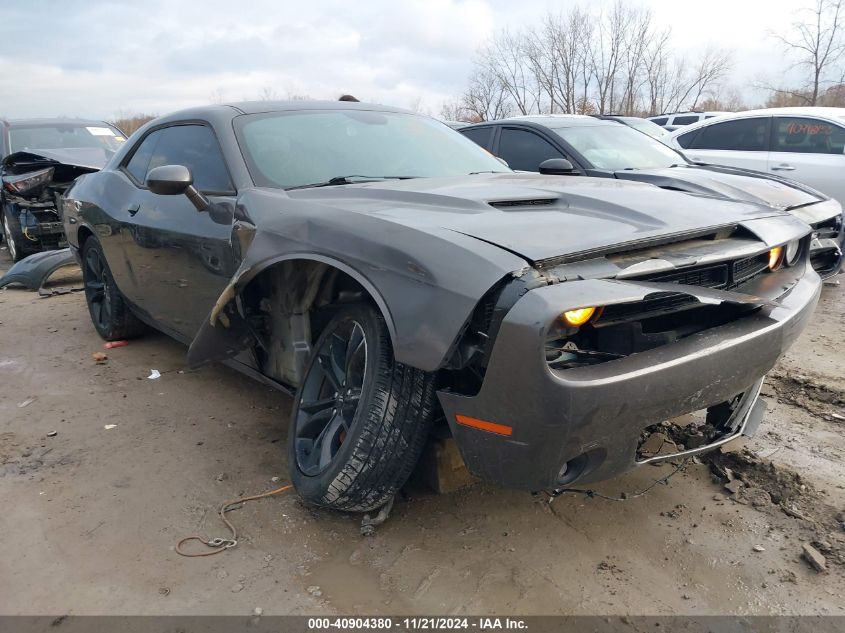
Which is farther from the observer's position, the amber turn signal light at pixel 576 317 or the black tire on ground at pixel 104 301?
the black tire on ground at pixel 104 301

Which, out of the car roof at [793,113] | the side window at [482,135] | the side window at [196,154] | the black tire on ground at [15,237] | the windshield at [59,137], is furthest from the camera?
the windshield at [59,137]

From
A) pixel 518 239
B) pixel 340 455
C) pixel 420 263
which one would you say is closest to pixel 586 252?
pixel 518 239

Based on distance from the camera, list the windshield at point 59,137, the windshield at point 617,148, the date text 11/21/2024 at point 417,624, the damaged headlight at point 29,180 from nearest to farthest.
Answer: the date text 11/21/2024 at point 417,624 → the windshield at point 617,148 → the damaged headlight at point 29,180 → the windshield at point 59,137

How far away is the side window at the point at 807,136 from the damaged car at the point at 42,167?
7.83 meters

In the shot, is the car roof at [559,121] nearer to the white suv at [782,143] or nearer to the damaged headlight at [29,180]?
the white suv at [782,143]

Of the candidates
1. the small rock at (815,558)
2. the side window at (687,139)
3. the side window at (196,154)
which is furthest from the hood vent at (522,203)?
the side window at (687,139)

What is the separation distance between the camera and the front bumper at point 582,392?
1771mm

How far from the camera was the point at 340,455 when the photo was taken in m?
2.31

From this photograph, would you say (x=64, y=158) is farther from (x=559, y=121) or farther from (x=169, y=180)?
(x=169, y=180)

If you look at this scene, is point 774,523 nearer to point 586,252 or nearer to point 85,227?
point 586,252

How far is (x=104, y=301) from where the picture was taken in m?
5.06

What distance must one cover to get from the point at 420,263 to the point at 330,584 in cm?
112

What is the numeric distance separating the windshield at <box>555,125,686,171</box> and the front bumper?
13.4 ft

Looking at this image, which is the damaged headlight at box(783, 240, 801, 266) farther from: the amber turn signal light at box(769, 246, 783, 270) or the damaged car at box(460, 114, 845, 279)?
the damaged car at box(460, 114, 845, 279)
